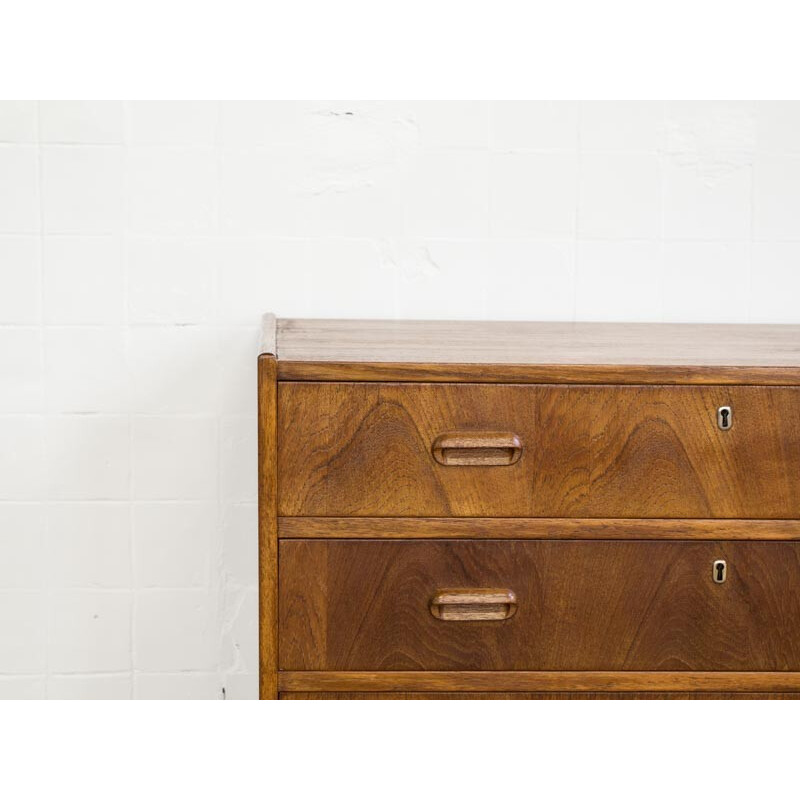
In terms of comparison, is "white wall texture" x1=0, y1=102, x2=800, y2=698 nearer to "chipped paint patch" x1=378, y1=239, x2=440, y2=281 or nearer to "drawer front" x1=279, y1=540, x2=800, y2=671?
"chipped paint patch" x1=378, y1=239, x2=440, y2=281

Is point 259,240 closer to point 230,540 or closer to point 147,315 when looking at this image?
point 147,315

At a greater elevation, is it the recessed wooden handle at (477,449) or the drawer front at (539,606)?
the recessed wooden handle at (477,449)

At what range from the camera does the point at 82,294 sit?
208 centimetres

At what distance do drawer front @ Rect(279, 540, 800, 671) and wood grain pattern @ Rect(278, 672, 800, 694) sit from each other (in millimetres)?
13

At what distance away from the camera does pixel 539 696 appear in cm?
166

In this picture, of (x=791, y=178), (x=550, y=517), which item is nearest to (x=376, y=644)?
(x=550, y=517)

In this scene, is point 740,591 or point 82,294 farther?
point 82,294

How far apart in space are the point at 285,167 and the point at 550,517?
91cm

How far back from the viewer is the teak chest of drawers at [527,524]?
1.57 metres

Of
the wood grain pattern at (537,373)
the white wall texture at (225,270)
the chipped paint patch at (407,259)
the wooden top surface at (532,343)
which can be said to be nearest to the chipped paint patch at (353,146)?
the white wall texture at (225,270)

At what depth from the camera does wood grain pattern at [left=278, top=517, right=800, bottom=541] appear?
1.59 meters

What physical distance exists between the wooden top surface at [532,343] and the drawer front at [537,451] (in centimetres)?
5

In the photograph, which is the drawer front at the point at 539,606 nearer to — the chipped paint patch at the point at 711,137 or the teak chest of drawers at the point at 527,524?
the teak chest of drawers at the point at 527,524

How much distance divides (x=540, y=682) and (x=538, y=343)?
0.56m
